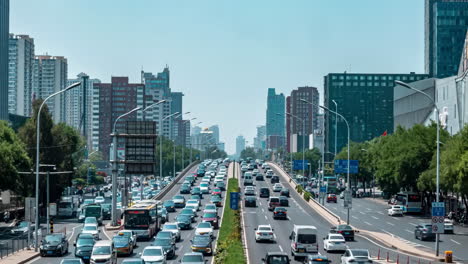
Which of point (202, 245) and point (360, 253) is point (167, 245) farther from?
point (360, 253)

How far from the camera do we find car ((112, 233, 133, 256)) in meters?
46.4

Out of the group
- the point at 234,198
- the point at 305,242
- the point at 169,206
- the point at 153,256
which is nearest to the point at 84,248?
the point at 153,256

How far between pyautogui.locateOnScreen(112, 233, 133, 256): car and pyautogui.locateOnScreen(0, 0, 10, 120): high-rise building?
154501 mm

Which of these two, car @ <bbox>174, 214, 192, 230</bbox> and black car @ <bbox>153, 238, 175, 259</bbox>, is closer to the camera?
black car @ <bbox>153, 238, 175, 259</bbox>

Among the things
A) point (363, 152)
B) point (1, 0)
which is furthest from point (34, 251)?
point (1, 0)

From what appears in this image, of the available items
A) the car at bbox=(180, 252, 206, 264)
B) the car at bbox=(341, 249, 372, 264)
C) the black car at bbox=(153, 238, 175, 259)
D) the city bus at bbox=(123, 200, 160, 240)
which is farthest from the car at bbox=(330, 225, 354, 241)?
the car at bbox=(180, 252, 206, 264)

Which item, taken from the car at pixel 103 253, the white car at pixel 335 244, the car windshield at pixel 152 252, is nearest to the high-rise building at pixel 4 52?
the white car at pixel 335 244

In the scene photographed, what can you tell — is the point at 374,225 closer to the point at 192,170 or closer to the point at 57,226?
the point at 57,226

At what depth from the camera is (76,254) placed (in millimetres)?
44594

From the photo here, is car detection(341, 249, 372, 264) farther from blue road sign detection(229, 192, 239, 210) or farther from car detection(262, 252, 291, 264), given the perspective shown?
blue road sign detection(229, 192, 239, 210)

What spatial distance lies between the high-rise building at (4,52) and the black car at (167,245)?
516 ft

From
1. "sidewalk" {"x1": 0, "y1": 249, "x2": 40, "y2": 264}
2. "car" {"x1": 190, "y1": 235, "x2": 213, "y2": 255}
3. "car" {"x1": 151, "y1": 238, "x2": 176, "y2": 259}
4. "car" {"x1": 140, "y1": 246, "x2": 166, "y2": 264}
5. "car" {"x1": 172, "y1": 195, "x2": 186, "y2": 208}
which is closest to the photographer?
"car" {"x1": 140, "y1": 246, "x2": 166, "y2": 264}

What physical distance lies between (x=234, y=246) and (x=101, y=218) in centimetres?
3725

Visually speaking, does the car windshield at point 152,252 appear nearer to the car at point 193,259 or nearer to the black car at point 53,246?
the car at point 193,259
